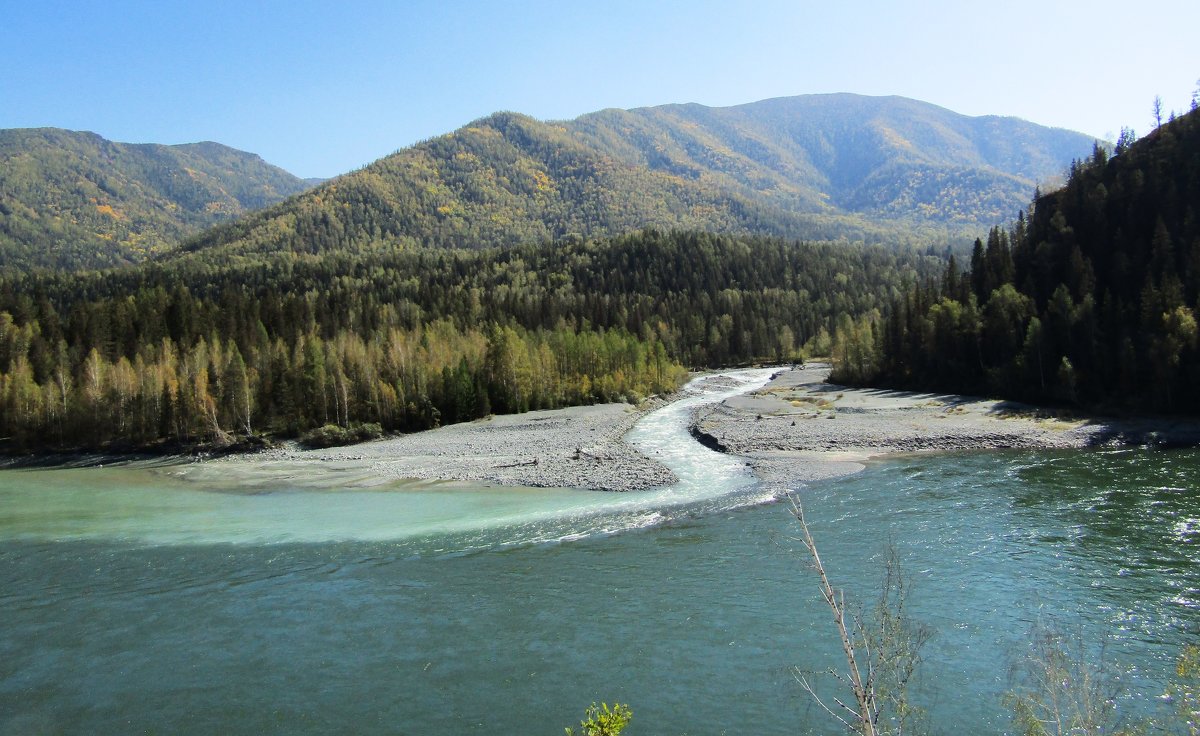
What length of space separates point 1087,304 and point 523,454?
60.9 metres

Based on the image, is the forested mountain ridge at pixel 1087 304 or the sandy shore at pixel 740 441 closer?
the sandy shore at pixel 740 441

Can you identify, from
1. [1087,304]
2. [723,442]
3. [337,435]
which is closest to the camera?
[723,442]

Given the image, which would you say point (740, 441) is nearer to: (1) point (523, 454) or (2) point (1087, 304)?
(1) point (523, 454)

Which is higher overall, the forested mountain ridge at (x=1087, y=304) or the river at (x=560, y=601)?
the forested mountain ridge at (x=1087, y=304)

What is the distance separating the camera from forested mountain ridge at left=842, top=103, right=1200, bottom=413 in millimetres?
66125

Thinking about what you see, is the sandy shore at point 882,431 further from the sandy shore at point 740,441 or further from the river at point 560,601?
the river at point 560,601

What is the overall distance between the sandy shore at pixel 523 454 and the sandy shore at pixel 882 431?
353 inches

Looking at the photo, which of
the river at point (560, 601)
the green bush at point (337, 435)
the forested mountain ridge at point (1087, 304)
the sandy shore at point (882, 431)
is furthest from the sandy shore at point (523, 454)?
the forested mountain ridge at point (1087, 304)

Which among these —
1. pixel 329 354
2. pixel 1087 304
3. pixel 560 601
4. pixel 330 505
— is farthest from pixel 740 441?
pixel 329 354

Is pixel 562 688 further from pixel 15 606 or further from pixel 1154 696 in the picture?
pixel 15 606

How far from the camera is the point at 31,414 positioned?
80312 millimetres

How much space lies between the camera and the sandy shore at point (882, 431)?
5278 cm

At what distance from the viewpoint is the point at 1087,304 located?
72.4 meters

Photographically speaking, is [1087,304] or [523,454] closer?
[523,454]
